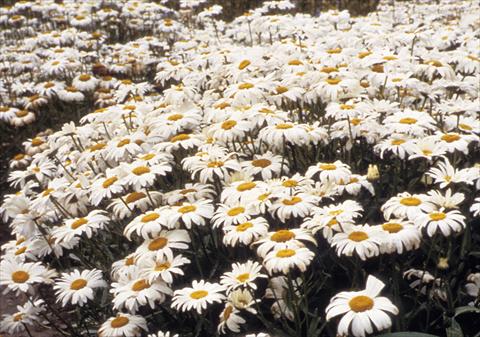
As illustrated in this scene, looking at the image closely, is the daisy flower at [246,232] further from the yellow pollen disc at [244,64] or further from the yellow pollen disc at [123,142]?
the yellow pollen disc at [244,64]

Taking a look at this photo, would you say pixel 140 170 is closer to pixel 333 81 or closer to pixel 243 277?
pixel 243 277

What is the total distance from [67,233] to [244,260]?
3.24ft

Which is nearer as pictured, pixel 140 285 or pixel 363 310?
pixel 363 310

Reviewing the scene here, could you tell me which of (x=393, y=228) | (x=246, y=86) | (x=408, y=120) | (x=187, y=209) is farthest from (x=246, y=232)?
(x=246, y=86)

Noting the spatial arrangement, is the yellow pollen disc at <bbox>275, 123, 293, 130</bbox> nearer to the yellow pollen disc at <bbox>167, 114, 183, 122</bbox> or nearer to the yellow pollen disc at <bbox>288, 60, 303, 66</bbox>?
the yellow pollen disc at <bbox>167, 114, 183, 122</bbox>

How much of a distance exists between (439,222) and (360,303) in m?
0.62

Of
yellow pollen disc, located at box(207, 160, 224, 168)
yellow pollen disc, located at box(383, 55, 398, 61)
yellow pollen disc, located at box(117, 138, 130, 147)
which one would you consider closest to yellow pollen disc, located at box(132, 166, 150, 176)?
yellow pollen disc, located at box(207, 160, 224, 168)

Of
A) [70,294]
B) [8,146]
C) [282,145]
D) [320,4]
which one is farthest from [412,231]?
[320,4]

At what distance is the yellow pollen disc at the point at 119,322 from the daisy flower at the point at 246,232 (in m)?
0.62

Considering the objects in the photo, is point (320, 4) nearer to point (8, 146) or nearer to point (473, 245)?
point (8, 146)

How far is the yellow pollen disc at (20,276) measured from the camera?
129 inches

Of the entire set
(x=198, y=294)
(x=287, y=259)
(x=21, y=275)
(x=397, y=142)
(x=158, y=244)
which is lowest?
(x=21, y=275)

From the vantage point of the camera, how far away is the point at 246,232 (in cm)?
279

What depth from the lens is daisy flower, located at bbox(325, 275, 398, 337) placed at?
220 centimetres
